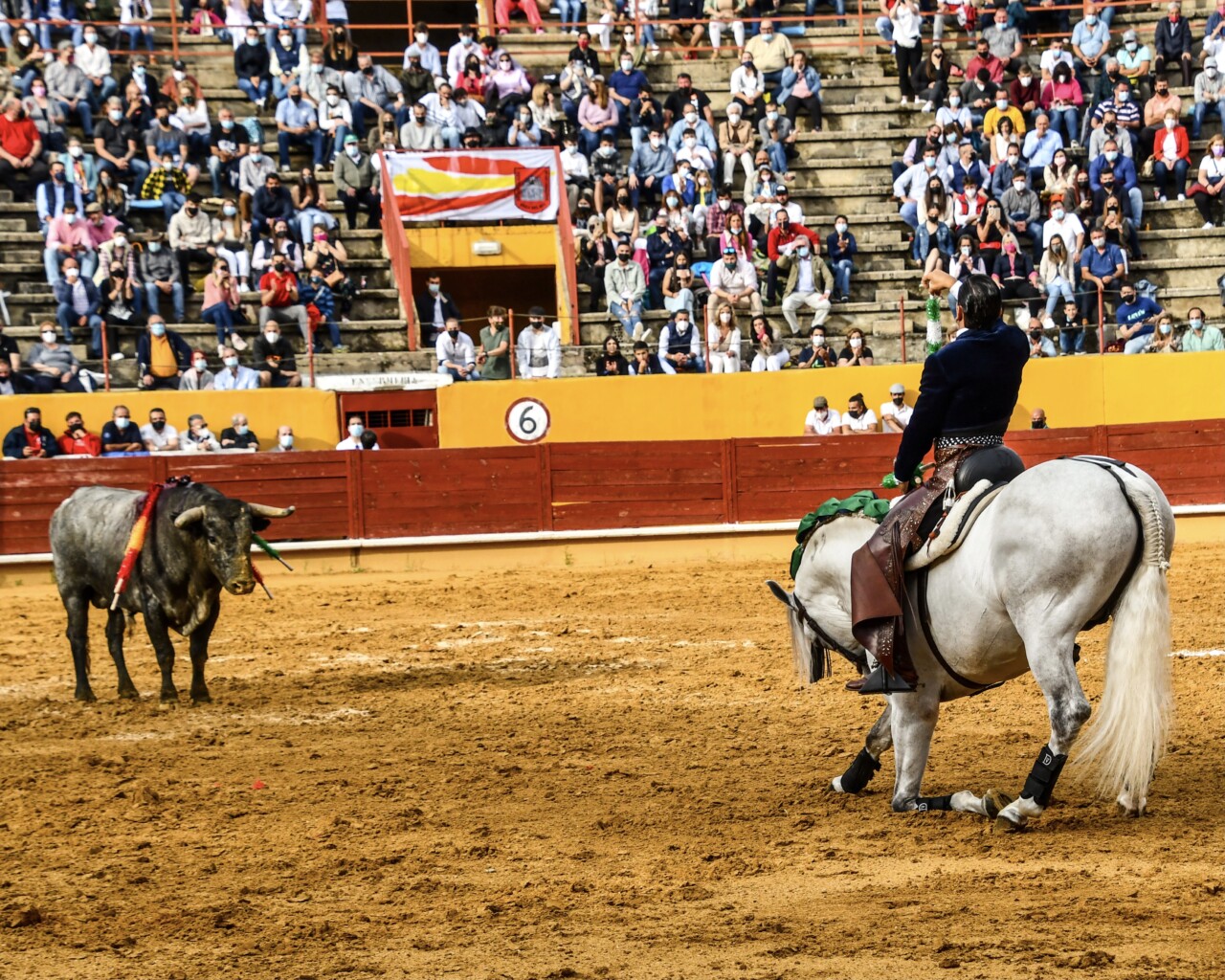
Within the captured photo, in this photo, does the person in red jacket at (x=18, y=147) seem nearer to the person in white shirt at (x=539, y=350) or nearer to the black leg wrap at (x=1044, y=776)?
the person in white shirt at (x=539, y=350)

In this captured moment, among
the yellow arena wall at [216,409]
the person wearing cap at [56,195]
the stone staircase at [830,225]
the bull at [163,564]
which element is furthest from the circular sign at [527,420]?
the bull at [163,564]

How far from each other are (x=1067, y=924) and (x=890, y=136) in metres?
20.8

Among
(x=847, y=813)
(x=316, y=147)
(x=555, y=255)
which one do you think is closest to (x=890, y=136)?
(x=555, y=255)

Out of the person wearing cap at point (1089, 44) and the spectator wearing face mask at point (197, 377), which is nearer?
the spectator wearing face mask at point (197, 377)

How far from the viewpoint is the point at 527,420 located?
65.0ft

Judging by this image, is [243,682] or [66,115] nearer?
[243,682]

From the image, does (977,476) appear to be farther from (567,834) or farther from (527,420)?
(527,420)

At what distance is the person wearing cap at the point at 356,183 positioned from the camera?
2209 centimetres

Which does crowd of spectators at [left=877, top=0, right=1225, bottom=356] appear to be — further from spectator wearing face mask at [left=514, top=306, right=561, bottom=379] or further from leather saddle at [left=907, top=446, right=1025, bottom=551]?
leather saddle at [left=907, top=446, right=1025, bottom=551]

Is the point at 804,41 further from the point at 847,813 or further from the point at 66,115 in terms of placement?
the point at 847,813

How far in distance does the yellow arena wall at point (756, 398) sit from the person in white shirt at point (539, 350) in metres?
0.37

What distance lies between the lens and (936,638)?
246 inches

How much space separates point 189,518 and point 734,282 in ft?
39.2

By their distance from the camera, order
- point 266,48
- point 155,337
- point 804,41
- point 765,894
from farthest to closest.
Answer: point 804,41 → point 266,48 → point 155,337 → point 765,894
